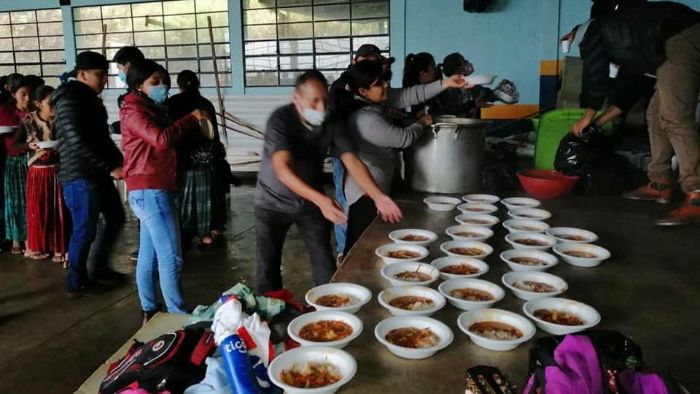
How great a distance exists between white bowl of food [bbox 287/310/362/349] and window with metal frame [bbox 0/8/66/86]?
8.55 meters

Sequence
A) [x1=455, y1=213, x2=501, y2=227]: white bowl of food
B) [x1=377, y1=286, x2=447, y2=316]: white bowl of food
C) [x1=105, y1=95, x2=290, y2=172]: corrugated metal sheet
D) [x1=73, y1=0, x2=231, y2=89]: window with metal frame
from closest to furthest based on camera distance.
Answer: [x1=377, y1=286, x2=447, y2=316]: white bowl of food → [x1=455, y1=213, x2=501, y2=227]: white bowl of food → [x1=105, y1=95, x2=290, y2=172]: corrugated metal sheet → [x1=73, y1=0, x2=231, y2=89]: window with metal frame

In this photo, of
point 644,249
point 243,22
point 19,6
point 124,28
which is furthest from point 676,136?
point 19,6

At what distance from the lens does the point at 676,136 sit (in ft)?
8.98

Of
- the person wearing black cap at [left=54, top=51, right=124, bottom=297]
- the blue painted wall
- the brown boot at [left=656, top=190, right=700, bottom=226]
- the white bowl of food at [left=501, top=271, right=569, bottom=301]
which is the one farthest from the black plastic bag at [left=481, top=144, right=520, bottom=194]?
the blue painted wall

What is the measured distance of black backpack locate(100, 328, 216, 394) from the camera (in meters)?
1.60

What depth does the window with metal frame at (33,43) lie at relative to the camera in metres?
8.40

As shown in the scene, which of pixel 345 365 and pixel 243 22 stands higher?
pixel 243 22

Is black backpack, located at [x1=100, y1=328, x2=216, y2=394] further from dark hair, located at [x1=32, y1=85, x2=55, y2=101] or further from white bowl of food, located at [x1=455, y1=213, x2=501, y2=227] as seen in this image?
dark hair, located at [x1=32, y1=85, x2=55, y2=101]

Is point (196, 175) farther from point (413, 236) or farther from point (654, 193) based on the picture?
point (654, 193)

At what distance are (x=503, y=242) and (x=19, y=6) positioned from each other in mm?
9071

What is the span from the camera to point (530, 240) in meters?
2.21

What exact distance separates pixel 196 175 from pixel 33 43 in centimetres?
594

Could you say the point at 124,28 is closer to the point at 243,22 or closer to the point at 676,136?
the point at 243,22

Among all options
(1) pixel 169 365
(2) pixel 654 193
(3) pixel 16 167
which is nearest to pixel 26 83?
(3) pixel 16 167
